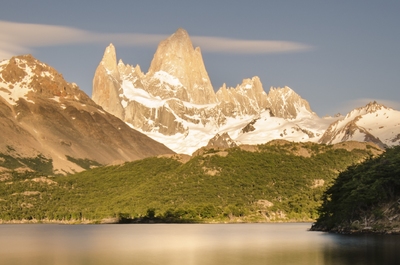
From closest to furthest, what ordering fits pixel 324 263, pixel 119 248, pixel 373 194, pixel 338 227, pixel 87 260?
pixel 324 263
pixel 87 260
pixel 119 248
pixel 373 194
pixel 338 227

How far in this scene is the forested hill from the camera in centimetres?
12730

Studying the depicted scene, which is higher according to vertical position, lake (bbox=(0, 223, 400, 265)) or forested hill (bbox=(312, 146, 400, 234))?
forested hill (bbox=(312, 146, 400, 234))

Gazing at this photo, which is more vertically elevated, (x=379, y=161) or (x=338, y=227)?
(x=379, y=161)

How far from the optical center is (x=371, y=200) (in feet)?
427

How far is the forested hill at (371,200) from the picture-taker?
127 m

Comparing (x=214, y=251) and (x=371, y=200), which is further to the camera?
(x=371, y=200)

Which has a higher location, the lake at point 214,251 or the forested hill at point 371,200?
the forested hill at point 371,200

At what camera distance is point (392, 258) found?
9031 centimetres

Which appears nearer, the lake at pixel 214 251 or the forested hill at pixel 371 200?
the lake at pixel 214 251

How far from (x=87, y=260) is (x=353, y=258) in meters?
35.5

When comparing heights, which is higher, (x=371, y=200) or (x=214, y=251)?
(x=371, y=200)

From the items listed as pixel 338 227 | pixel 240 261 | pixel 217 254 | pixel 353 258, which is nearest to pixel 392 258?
pixel 353 258

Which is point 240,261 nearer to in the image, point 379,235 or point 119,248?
point 119,248

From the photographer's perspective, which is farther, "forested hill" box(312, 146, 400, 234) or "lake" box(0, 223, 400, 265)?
"forested hill" box(312, 146, 400, 234)
